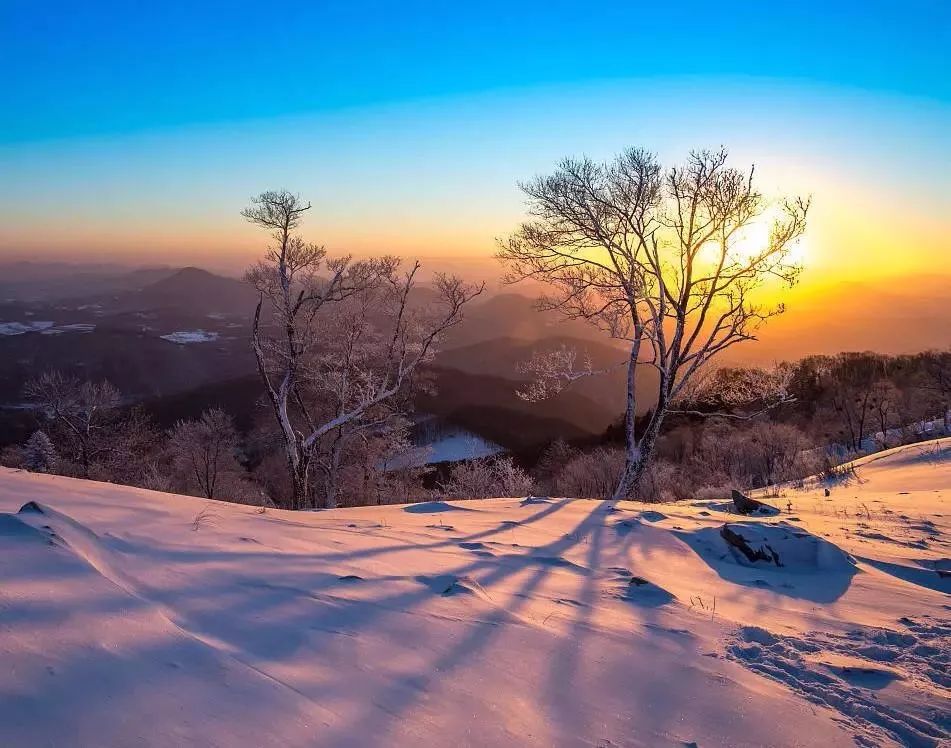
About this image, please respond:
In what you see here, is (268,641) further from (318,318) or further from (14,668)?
(318,318)

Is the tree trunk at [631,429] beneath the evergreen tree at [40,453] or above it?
above

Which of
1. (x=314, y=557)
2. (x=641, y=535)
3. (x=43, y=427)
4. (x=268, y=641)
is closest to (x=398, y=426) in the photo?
(x=641, y=535)

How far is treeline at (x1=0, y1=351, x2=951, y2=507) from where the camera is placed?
66.2 feet

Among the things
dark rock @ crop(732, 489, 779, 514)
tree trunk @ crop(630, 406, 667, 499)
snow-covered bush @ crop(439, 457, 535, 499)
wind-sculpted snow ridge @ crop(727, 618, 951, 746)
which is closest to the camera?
wind-sculpted snow ridge @ crop(727, 618, 951, 746)

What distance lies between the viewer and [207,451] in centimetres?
2905

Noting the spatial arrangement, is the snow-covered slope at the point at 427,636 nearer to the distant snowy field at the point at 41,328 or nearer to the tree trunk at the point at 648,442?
the tree trunk at the point at 648,442

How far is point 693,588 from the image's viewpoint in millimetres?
4352

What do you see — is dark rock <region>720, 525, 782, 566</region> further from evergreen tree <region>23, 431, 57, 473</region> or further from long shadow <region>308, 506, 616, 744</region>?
evergreen tree <region>23, 431, 57, 473</region>

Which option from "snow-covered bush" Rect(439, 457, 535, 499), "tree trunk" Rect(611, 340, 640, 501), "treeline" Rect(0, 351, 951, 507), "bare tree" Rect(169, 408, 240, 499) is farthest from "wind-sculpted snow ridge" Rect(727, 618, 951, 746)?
"bare tree" Rect(169, 408, 240, 499)

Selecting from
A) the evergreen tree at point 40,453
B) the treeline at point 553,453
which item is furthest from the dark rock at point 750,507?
the evergreen tree at point 40,453

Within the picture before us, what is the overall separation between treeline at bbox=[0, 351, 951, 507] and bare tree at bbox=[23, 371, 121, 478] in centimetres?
10

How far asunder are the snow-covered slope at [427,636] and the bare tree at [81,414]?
78.8 ft

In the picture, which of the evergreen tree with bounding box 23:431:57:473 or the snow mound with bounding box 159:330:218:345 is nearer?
the evergreen tree with bounding box 23:431:57:473

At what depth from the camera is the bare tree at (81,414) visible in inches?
954
